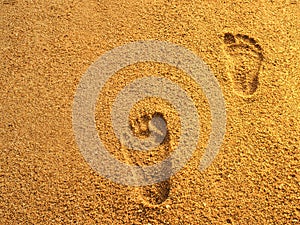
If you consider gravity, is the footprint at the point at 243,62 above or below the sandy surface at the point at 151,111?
above

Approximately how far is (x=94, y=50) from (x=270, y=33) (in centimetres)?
104

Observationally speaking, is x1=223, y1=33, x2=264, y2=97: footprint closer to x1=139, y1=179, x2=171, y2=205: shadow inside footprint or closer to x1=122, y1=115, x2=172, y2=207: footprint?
x1=122, y1=115, x2=172, y2=207: footprint

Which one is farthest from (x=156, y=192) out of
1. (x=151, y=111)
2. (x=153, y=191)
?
(x=151, y=111)

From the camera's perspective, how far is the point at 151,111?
6.64 ft

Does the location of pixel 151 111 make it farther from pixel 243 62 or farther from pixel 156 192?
pixel 243 62

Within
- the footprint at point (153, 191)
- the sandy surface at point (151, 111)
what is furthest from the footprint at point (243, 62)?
the footprint at point (153, 191)

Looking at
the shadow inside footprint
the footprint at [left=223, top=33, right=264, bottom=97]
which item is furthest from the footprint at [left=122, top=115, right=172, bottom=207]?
the footprint at [left=223, top=33, right=264, bottom=97]

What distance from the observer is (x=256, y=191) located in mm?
1790

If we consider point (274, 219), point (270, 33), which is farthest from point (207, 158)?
point (270, 33)

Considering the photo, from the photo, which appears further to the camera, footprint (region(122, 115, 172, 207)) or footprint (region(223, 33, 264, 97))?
footprint (region(223, 33, 264, 97))

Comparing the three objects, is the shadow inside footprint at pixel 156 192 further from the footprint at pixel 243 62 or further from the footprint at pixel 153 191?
the footprint at pixel 243 62

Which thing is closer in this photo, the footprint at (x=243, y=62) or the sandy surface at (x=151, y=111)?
the sandy surface at (x=151, y=111)

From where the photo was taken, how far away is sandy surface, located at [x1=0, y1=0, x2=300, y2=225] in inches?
70.4

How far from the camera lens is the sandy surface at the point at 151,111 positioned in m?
1.79
